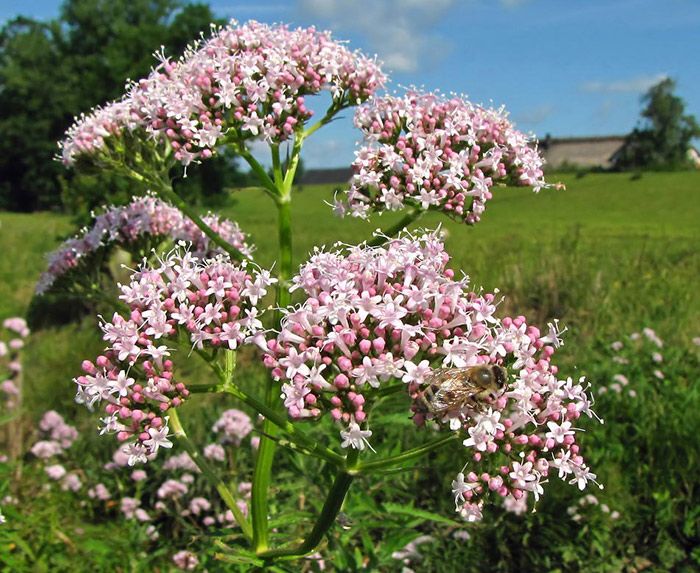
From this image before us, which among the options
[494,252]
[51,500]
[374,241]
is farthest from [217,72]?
[494,252]

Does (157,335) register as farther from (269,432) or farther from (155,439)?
(269,432)

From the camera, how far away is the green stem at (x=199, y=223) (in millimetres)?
3245

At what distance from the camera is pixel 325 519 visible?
2502mm

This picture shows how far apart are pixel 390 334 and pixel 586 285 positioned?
8827mm

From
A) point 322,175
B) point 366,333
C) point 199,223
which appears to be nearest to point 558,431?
point 366,333

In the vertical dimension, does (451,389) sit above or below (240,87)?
below

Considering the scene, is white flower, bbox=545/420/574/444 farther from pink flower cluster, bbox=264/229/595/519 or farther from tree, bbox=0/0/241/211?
tree, bbox=0/0/241/211

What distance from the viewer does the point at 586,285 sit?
1038 cm

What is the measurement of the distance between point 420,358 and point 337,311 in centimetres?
38

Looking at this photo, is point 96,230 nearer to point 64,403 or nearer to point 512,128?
point 512,128

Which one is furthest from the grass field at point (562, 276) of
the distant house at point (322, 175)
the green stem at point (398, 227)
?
the distant house at point (322, 175)

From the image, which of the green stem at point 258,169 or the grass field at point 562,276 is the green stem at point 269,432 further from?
the grass field at point 562,276

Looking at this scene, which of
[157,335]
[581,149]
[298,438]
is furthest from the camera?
[581,149]

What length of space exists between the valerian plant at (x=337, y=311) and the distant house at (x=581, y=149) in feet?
288
